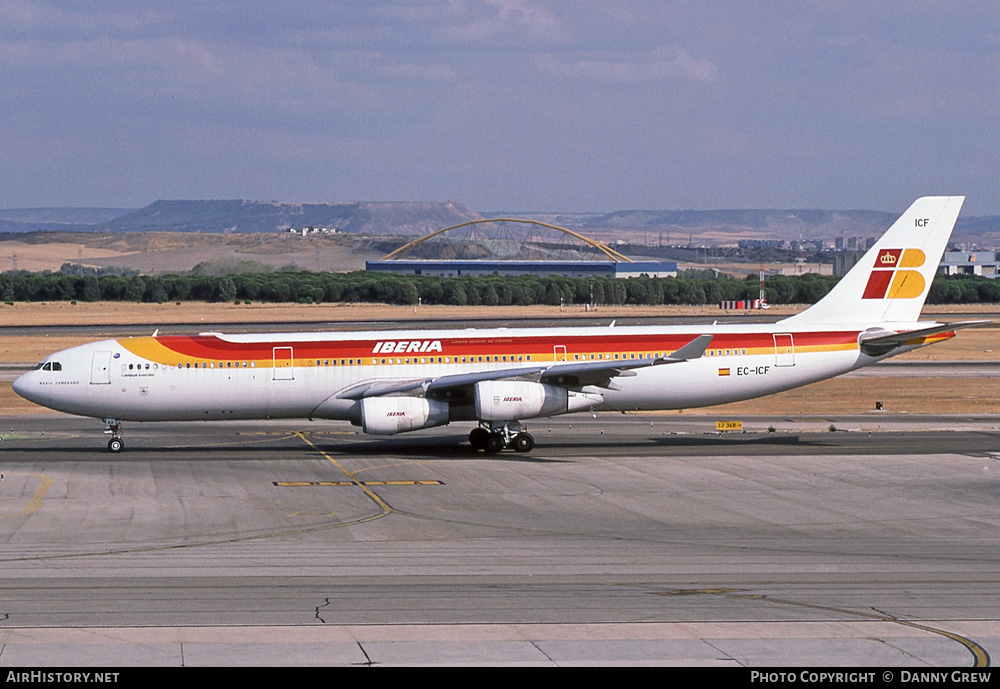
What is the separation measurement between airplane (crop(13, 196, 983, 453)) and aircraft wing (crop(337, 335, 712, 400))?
0.23 feet

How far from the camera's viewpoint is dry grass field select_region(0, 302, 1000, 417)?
59.8 meters

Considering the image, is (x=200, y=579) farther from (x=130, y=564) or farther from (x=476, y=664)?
(x=476, y=664)

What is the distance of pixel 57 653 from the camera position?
662 inches

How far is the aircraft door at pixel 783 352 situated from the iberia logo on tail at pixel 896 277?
4033 mm

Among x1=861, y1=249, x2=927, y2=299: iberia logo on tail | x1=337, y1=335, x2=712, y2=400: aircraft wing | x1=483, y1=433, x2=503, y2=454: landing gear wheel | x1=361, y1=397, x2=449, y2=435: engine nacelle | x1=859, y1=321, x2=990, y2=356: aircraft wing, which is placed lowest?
x1=483, y1=433, x2=503, y2=454: landing gear wheel

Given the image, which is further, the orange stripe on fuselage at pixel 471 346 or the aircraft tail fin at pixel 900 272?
the aircraft tail fin at pixel 900 272

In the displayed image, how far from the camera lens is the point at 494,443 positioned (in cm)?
4312

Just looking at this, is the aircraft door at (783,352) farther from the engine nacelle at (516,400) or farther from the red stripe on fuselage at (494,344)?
the engine nacelle at (516,400)

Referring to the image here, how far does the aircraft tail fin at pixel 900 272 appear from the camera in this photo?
154ft

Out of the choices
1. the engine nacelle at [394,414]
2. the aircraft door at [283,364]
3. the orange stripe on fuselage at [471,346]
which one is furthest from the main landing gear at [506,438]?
the aircraft door at [283,364]

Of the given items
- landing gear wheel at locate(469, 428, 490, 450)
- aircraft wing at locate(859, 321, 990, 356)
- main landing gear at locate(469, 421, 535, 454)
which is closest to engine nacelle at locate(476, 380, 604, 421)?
main landing gear at locate(469, 421, 535, 454)

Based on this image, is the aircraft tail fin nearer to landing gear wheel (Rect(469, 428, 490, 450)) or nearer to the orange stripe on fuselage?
the orange stripe on fuselage

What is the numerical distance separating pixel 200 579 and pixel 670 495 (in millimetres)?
15469
